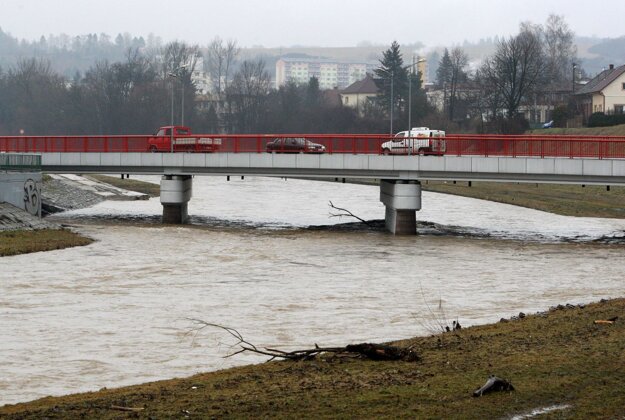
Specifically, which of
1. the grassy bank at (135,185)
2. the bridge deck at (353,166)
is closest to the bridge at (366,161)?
the bridge deck at (353,166)

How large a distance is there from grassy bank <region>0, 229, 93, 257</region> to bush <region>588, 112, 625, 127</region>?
62.9 meters

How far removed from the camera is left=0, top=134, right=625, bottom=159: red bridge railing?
54.8 m

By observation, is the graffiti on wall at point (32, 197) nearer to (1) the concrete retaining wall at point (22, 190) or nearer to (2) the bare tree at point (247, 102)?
(1) the concrete retaining wall at point (22, 190)

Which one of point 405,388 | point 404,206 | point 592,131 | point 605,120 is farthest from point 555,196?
point 405,388

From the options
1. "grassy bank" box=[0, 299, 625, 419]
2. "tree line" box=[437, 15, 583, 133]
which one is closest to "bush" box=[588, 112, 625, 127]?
"tree line" box=[437, 15, 583, 133]

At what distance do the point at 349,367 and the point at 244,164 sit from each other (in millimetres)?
41087

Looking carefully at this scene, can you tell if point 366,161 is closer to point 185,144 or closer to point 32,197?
point 185,144

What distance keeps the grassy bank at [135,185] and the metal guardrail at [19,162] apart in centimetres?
2504

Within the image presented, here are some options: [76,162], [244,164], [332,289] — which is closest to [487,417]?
[332,289]

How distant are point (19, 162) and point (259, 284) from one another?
2705 cm

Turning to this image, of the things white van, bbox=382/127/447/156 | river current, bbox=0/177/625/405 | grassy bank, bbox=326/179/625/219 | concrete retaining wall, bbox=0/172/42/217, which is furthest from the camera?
grassy bank, bbox=326/179/625/219

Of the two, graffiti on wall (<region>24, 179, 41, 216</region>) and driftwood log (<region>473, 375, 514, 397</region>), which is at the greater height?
graffiti on wall (<region>24, 179, 41, 216</region>)

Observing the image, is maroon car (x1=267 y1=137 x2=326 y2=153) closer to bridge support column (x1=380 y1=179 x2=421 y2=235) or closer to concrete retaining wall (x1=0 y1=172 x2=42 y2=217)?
bridge support column (x1=380 y1=179 x2=421 y2=235)

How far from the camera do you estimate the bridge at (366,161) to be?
54344 millimetres
